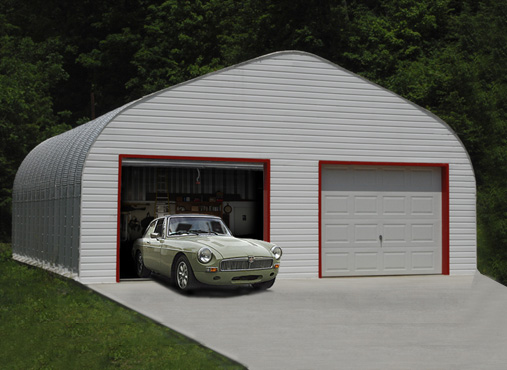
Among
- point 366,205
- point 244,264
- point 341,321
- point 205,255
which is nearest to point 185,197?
point 366,205

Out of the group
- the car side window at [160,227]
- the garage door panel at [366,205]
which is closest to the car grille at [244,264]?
the car side window at [160,227]

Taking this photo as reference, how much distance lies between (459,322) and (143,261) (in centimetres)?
735

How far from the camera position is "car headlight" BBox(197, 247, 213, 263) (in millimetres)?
13016

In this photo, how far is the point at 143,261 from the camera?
627 inches

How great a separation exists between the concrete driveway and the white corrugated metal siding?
4.73 feet

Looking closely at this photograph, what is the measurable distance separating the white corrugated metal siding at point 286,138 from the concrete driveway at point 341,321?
1.44m

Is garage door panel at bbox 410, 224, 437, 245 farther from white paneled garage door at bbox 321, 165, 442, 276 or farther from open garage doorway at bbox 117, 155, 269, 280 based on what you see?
open garage doorway at bbox 117, 155, 269, 280

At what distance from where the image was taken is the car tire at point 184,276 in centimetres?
1329

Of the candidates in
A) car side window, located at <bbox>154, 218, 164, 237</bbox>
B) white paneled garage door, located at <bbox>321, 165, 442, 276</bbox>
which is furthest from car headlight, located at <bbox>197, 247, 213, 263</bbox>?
white paneled garage door, located at <bbox>321, 165, 442, 276</bbox>

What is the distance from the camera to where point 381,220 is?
1808cm

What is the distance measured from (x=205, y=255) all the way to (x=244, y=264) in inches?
30.2

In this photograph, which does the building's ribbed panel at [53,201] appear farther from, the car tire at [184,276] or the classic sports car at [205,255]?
the car tire at [184,276]

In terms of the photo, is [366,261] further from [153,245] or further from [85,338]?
[85,338]

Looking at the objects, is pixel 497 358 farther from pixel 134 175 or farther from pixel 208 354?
pixel 134 175
